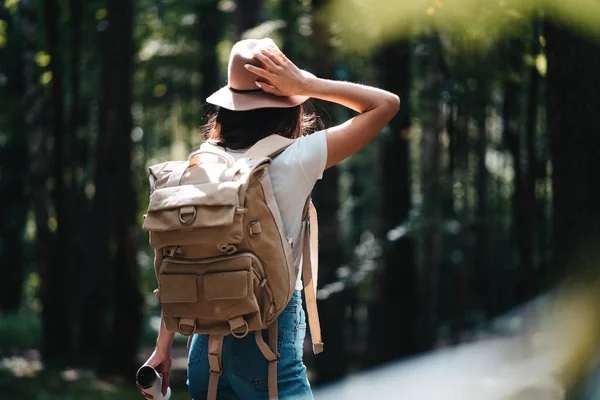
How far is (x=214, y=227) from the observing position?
3.12 meters

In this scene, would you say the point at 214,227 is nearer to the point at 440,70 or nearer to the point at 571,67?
the point at 571,67

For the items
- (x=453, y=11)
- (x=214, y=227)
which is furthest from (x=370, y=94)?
(x=453, y=11)

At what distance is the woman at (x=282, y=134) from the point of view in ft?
10.7

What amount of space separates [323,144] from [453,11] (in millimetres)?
5554

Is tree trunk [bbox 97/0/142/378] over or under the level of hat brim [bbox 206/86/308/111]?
under

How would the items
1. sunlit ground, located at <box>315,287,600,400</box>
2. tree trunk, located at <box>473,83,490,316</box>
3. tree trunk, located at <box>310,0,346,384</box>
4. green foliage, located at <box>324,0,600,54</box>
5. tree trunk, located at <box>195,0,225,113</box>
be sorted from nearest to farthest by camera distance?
sunlit ground, located at <box>315,287,600,400</box>, green foliage, located at <box>324,0,600,54</box>, tree trunk, located at <box>310,0,346,384</box>, tree trunk, located at <box>473,83,490,316</box>, tree trunk, located at <box>195,0,225,113</box>

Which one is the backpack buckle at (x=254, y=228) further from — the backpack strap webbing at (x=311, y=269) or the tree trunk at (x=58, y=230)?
the tree trunk at (x=58, y=230)

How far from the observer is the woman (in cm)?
325

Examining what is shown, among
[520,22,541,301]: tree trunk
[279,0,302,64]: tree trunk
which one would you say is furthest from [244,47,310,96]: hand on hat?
[520,22,541,301]: tree trunk

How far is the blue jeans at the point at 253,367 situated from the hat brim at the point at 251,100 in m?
0.75

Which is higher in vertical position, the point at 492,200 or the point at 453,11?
the point at 453,11

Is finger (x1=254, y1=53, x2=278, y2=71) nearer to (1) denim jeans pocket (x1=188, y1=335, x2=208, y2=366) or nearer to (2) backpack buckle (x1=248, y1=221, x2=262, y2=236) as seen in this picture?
(2) backpack buckle (x1=248, y1=221, x2=262, y2=236)

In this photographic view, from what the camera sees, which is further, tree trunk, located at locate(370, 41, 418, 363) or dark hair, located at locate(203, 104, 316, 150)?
tree trunk, located at locate(370, 41, 418, 363)

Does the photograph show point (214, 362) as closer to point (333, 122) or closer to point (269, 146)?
point (269, 146)
